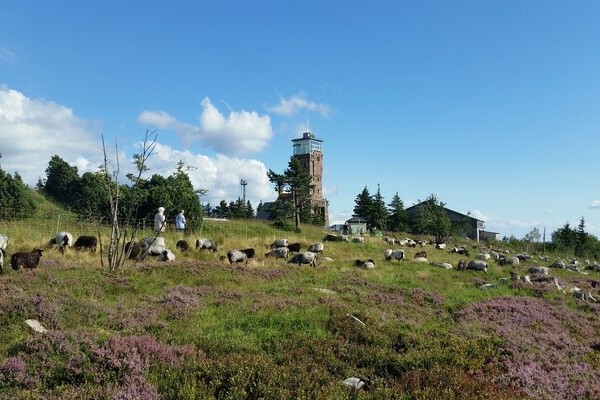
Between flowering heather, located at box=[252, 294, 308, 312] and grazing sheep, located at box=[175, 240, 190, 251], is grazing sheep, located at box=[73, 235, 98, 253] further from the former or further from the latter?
flowering heather, located at box=[252, 294, 308, 312]

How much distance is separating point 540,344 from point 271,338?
6.23 metres

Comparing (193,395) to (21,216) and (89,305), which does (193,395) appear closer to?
(89,305)

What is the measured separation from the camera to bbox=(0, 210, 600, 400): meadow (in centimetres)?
681

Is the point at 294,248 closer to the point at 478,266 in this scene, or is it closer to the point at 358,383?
the point at 478,266

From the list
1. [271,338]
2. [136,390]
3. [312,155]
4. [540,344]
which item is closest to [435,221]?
[540,344]

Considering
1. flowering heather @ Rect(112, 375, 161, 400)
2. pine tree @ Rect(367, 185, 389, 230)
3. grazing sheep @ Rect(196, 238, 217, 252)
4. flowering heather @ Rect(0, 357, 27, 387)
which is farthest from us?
pine tree @ Rect(367, 185, 389, 230)

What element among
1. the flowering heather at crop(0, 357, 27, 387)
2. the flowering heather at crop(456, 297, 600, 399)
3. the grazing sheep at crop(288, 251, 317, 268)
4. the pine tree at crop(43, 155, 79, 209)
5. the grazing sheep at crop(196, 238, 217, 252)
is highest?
the pine tree at crop(43, 155, 79, 209)

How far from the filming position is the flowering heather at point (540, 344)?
7883 mm

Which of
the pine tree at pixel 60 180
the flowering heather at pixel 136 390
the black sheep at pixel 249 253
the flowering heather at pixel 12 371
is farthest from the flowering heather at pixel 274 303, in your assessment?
the pine tree at pixel 60 180

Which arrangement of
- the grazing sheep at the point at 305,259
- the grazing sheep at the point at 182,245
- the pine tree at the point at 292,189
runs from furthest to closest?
the pine tree at the point at 292,189, the grazing sheep at the point at 182,245, the grazing sheep at the point at 305,259

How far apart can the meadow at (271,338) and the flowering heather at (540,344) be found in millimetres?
39

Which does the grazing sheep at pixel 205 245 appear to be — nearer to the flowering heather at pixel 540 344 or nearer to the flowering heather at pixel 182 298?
the flowering heather at pixel 182 298

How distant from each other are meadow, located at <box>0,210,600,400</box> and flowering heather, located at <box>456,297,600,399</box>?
39 millimetres

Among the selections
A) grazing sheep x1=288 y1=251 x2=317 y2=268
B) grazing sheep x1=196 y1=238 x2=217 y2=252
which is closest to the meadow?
grazing sheep x1=288 y1=251 x2=317 y2=268
